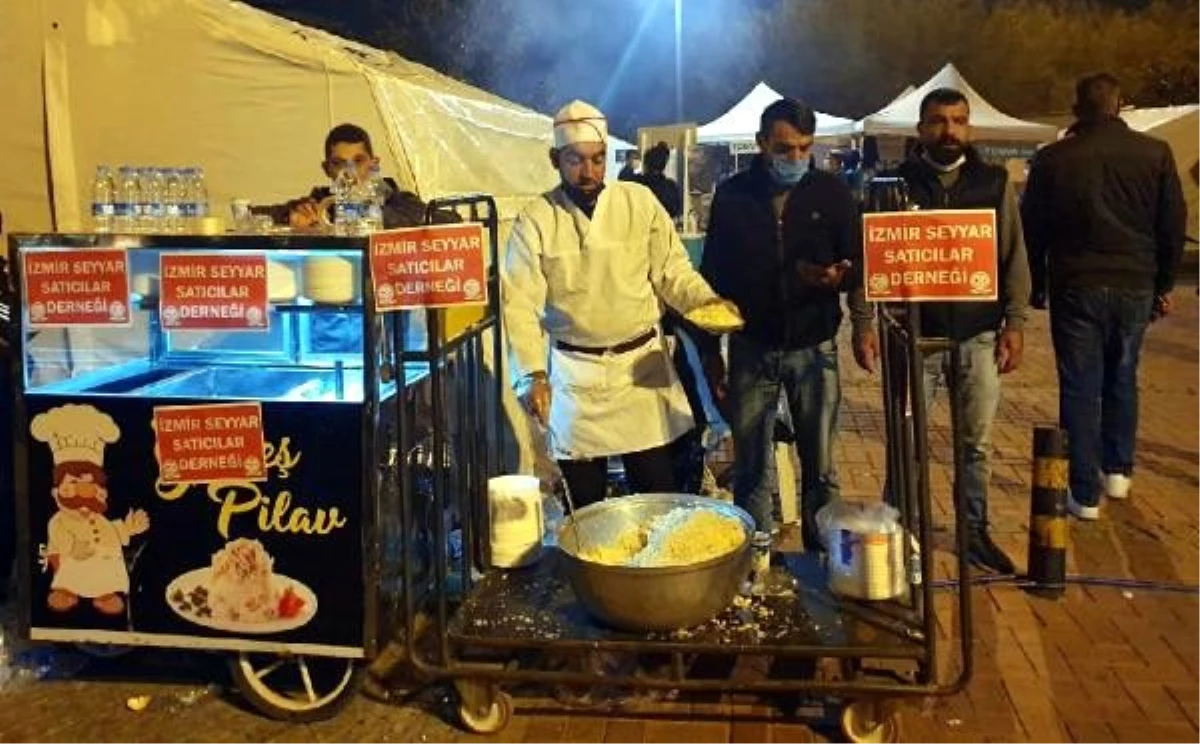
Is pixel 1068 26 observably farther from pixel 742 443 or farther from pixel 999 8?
pixel 742 443

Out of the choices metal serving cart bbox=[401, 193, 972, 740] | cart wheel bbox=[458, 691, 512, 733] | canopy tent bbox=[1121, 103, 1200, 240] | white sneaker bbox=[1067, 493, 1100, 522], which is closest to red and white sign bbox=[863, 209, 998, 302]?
metal serving cart bbox=[401, 193, 972, 740]

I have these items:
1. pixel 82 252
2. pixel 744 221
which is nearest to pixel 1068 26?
pixel 744 221

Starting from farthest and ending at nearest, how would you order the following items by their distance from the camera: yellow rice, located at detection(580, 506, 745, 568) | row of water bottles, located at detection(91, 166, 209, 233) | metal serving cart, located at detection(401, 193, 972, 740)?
row of water bottles, located at detection(91, 166, 209, 233)
yellow rice, located at detection(580, 506, 745, 568)
metal serving cart, located at detection(401, 193, 972, 740)

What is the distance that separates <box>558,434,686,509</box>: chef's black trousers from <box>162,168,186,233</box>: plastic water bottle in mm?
1739

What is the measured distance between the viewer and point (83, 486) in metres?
3.57

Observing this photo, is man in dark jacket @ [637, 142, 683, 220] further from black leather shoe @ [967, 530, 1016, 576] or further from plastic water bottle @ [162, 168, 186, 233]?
plastic water bottle @ [162, 168, 186, 233]

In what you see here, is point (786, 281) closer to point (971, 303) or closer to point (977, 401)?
point (971, 303)

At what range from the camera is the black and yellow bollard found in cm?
454

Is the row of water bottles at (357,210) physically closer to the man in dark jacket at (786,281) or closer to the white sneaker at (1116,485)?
the man in dark jacket at (786,281)

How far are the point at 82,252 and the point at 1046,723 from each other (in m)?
3.34

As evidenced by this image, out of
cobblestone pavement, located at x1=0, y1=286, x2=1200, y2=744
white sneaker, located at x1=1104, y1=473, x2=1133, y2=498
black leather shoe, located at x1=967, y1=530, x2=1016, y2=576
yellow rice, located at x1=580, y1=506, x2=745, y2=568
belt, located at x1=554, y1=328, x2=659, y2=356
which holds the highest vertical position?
belt, located at x1=554, y1=328, x2=659, y2=356

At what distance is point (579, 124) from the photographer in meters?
4.07

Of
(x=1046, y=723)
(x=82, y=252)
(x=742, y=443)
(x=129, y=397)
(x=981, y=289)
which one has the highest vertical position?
(x=82, y=252)

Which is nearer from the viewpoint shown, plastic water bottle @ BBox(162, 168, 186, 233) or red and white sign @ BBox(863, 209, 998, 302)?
red and white sign @ BBox(863, 209, 998, 302)
